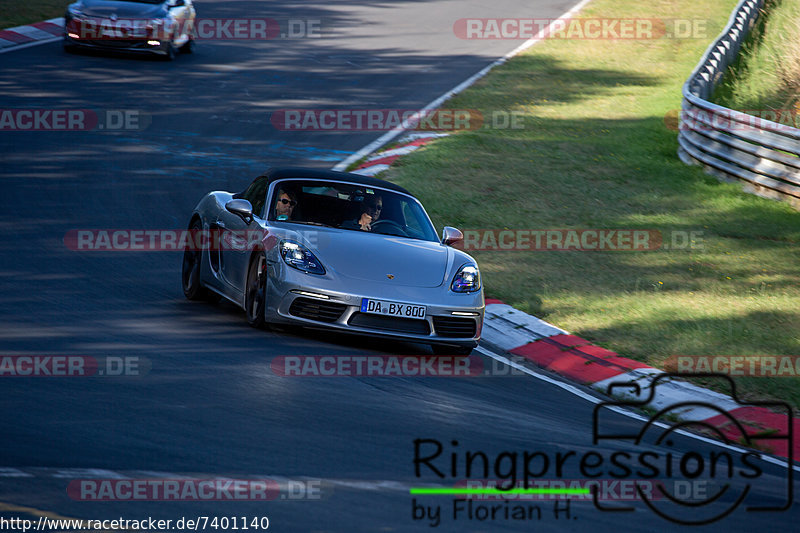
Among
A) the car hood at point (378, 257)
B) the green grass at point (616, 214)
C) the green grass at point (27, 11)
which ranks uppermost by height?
the green grass at point (27, 11)

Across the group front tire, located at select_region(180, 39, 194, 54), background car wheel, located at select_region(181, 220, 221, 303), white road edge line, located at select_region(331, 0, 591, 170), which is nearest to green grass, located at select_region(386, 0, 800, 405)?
white road edge line, located at select_region(331, 0, 591, 170)

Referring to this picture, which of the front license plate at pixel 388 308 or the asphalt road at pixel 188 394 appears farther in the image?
the front license plate at pixel 388 308

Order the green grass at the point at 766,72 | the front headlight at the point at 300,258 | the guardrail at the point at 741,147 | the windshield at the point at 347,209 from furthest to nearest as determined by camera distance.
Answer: the green grass at the point at 766,72 < the guardrail at the point at 741,147 < the windshield at the point at 347,209 < the front headlight at the point at 300,258

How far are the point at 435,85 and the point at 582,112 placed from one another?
3.46m

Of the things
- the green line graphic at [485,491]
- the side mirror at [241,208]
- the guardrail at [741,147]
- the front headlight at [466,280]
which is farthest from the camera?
the guardrail at [741,147]

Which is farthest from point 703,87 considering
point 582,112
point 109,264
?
point 109,264

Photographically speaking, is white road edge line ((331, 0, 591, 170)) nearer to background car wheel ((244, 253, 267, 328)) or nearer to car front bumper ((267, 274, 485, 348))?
background car wheel ((244, 253, 267, 328))

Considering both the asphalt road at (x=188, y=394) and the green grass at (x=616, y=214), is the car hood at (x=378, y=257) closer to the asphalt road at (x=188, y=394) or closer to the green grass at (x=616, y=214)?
the asphalt road at (x=188, y=394)

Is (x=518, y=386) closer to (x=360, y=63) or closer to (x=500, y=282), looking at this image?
(x=500, y=282)

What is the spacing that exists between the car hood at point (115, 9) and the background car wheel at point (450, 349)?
15.0 meters

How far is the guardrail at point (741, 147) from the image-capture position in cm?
1438

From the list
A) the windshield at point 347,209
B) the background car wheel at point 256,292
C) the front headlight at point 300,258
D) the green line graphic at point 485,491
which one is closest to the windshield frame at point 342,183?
the windshield at point 347,209

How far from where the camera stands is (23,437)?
553 cm

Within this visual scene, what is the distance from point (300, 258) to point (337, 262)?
0.30 m
